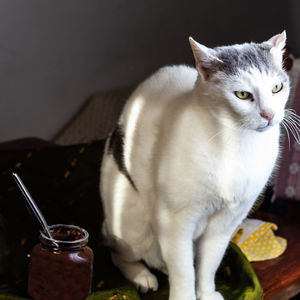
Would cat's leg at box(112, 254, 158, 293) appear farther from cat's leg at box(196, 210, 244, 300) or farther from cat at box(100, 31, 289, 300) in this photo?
cat's leg at box(196, 210, 244, 300)

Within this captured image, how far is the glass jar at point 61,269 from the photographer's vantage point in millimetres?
992

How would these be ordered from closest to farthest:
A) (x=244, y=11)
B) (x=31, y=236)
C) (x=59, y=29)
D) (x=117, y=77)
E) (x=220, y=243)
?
(x=220, y=243) < (x=31, y=236) < (x=59, y=29) < (x=117, y=77) < (x=244, y=11)

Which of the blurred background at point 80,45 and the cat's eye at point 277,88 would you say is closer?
the cat's eye at point 277,88

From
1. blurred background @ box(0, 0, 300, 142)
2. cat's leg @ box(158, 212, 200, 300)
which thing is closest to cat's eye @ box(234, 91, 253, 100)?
cat's leg @ box(158, 212, 200, 300)

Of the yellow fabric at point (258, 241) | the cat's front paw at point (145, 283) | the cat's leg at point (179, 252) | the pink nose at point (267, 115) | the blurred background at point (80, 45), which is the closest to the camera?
the pink nose at point (267, 115)

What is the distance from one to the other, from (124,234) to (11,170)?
477 millimetres

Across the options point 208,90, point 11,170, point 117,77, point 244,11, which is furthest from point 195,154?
point 244,11

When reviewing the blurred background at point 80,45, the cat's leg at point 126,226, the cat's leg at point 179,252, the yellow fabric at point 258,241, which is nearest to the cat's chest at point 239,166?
the cat's leg at point 179,252

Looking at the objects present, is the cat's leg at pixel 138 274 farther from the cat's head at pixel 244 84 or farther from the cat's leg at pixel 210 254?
the cat's head at pixel 244 84

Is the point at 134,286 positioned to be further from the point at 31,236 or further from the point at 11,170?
the point at 11,170

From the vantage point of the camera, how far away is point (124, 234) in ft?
4.11

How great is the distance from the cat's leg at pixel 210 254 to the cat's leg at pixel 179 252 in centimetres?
7

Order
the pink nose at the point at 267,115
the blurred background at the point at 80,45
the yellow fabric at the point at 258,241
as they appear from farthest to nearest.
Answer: the blurred background at the point at 80,45 < the yellow fabric at the point at 258,241 < the pink nose at the point at 267,115

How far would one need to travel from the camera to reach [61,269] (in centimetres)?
99
